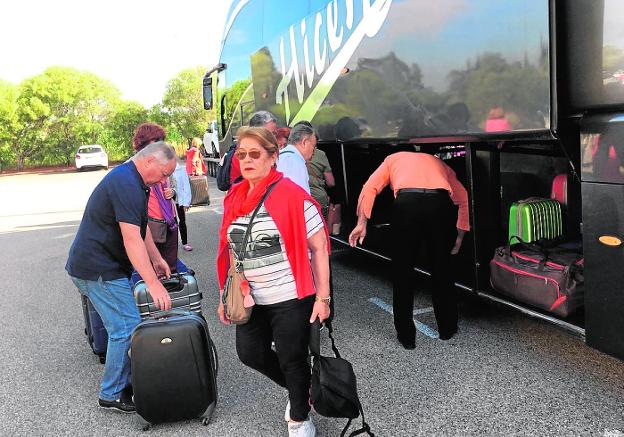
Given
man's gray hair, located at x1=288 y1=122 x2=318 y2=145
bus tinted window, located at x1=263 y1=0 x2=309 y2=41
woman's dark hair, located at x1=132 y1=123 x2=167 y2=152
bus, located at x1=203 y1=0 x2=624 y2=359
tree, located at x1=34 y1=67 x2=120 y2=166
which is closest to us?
bus, located at x1=203 y1=0 x2=624 y2=359

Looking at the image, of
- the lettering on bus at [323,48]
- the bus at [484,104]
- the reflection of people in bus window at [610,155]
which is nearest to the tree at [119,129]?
the lettering on bus at [323,48]

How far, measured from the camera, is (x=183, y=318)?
2.92 meters

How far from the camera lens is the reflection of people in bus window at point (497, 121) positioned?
112 inches

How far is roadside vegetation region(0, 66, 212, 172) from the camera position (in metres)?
37.6

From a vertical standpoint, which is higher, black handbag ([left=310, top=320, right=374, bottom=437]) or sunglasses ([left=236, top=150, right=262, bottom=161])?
sunglasses ([left=236, top=150, right=262, bottom=161])

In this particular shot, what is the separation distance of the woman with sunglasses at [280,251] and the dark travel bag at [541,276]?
4.99ft

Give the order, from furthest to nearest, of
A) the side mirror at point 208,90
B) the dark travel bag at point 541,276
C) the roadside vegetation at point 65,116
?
the roadside vegetation at point 65,116, the side mirror at point 208,90, the dark travel bag at point 541,276

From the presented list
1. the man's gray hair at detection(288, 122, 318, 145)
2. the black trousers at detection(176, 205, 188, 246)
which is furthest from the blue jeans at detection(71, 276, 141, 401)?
the black trousers at detection(176, 205, 188, 246)

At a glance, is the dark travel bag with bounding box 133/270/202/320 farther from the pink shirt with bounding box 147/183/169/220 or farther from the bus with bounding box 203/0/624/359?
the bus with bounding box 203/0/624/359

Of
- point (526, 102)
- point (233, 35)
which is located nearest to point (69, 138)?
point (233, 35)

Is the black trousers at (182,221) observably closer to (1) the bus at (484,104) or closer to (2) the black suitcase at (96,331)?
(1) the bus at (484,104)

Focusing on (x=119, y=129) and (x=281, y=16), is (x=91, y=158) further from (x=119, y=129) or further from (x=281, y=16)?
(x=281, y=16)

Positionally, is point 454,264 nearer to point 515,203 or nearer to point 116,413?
point 515,203

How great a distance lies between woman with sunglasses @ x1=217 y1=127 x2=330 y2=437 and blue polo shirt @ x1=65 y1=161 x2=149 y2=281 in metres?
0.65
